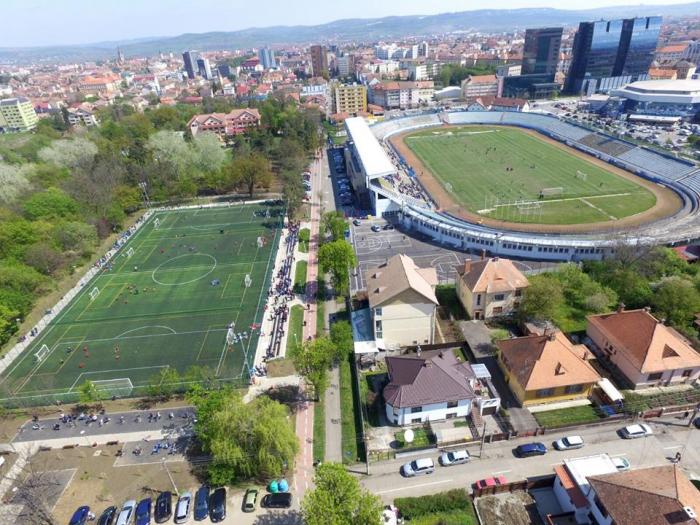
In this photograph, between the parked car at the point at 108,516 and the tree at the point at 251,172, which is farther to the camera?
the tree at the point at 251,172

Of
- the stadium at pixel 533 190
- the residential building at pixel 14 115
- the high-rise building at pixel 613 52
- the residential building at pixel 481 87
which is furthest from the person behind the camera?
the residential building at pixel 481 87

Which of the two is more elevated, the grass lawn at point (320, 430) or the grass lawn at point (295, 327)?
the grass lawn at point (320, 430)

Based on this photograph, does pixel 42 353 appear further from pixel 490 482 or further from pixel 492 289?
pixel 492 289

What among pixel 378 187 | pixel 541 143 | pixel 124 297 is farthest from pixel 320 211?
pixel 541 143

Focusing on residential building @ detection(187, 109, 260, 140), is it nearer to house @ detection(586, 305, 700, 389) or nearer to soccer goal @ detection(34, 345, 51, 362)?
soccer goal @ detection(34, 345, 51, 362)

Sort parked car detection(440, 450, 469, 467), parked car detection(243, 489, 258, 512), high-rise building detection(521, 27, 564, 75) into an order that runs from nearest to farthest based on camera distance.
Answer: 1. parked car detection(243, 489, 258, 512)
2. parked car detection(440, 450, 469, 467)
3. high-rise building detection(521, 27, 564, 75)

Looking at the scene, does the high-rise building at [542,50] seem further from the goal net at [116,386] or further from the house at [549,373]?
the goal net at [116,386]

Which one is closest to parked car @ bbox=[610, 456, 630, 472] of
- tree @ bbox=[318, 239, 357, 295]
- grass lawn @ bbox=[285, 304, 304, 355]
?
grass lawn @ bbox=[285, 304, 304, 355]

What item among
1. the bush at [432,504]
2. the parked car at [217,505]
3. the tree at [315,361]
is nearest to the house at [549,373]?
the bush at [432,504]
